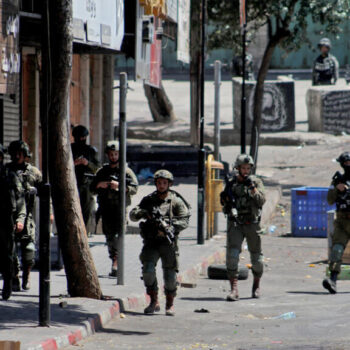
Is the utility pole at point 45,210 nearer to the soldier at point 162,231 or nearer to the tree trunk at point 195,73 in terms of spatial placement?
the soldier at point 162,231

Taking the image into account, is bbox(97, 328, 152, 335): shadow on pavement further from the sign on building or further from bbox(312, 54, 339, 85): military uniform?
bbox(312, 54, 339, 85): military uniform

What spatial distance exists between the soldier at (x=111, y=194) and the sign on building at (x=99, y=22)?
202 cm

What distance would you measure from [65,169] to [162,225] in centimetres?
124

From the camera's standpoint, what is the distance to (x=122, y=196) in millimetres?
12547

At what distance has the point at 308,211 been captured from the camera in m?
20.2

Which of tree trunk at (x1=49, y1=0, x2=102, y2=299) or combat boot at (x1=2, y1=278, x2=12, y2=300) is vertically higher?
tree trunk at (x1=49, y1=0, x2=102, y2=299)

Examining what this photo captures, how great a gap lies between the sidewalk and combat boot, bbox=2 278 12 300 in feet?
0.32

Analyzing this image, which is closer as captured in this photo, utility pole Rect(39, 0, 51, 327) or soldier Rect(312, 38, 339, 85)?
utility pole Rect(39, 0, 51, 327)

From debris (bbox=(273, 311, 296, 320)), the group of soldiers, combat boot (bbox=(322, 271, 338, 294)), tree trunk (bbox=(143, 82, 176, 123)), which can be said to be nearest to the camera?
debris (bbox=(273, 311, 296, 320))

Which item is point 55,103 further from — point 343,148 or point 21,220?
point 343,148

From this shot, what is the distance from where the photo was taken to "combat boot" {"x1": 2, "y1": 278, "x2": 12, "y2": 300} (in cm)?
1100

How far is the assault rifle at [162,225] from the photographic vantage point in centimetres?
1135

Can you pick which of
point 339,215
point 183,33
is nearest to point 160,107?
point 183,33

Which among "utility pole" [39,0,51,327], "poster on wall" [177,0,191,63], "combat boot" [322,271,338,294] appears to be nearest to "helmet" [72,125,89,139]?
"combat boot" [322,271,338,294]
